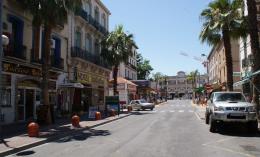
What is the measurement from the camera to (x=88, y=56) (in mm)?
38094

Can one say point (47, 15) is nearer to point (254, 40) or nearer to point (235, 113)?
point (254, 40)

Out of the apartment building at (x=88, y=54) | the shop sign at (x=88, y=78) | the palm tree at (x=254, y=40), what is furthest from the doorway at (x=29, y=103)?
the palm tree at (x=254, y=40)

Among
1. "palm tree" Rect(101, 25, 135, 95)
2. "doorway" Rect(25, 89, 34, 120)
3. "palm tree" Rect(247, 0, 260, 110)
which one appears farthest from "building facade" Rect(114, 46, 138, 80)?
"palm tree" Rect(247, 0, 260, 110)

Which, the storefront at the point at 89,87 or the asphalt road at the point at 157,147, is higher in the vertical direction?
the storefront at the point at 89,87

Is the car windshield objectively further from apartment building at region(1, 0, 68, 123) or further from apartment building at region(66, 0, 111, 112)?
apartment building at region(66, 0, 111, 112)

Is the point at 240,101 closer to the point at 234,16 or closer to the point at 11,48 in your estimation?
the point at 234,16

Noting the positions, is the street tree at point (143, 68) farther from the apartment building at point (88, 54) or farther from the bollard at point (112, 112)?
the bollard at point (112, 112)

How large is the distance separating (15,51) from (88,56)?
15.1m

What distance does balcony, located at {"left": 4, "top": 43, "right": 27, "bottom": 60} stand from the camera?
22.3 metres

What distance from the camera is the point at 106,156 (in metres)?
10.9

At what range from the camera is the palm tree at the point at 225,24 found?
25.1m

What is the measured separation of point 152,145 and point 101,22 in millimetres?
32988

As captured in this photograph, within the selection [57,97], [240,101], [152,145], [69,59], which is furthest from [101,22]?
[152,145]

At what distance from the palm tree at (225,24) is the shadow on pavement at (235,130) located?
6.33m
